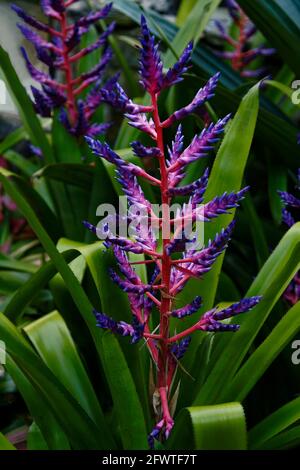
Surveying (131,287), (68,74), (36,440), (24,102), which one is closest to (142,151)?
(131,287)

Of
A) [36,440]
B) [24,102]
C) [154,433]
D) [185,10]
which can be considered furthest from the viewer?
[185,10]

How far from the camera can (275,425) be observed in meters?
1.09

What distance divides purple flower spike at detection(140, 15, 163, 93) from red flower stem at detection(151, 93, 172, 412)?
0.06ft

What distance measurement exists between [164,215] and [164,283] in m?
0.12

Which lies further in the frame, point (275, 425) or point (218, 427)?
point (275, 425)

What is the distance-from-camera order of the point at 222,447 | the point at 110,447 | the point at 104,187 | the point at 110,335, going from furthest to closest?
1. the point at 104,187
2. the point at 110,447
3. the point at 110,335
4. the point at 222,447

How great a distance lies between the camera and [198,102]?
0.93 metres

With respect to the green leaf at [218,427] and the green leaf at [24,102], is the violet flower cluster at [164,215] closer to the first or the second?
the green leaf at [218,427]

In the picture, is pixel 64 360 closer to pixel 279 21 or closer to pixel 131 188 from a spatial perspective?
pixel 131 188

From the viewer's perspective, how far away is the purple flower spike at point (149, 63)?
874mm

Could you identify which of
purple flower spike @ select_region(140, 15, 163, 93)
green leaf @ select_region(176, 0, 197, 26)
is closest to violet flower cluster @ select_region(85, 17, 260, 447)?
purple flower spike @ select_region(140, 15, 163, 93)
